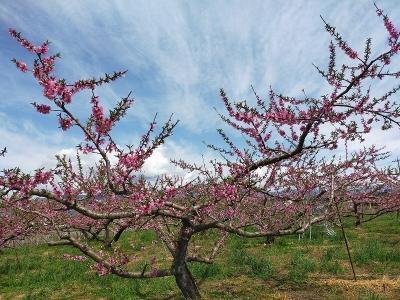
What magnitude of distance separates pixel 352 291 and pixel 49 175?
23.2ft

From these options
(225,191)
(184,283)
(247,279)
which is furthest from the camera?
(247,279)

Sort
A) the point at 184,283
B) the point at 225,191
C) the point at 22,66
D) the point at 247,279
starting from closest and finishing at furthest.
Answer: the point at 22,66
the point at 225,191
the point at 184,283
the point at 247,279

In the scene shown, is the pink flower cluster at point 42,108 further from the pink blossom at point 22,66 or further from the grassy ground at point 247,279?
the grassy ground at point 247,279

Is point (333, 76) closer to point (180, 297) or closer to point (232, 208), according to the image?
point (232, 208)

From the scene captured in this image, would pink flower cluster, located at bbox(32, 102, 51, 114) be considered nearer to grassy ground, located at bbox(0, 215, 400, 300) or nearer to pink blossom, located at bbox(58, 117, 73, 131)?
pink blossom, located at bbox(58, 117, 73, 131)

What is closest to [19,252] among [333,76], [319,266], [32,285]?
[32,285]

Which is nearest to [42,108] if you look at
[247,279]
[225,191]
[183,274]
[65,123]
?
[65,123]

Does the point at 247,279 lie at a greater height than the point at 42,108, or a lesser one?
lesser

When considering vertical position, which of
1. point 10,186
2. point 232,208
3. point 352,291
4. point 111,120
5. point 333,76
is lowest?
point 352,291

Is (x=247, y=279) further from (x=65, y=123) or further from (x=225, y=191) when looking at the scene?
(x=65, y=123)

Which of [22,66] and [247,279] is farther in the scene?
[247,279]

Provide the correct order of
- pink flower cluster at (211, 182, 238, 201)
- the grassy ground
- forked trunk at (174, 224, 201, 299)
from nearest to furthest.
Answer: pink flower cluster at (211, 182, 238, 201), forked trunk at (174, 224, 201, 299), the grassy ground

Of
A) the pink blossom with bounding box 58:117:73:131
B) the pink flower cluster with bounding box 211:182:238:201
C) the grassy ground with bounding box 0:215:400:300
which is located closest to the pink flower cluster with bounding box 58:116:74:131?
the pink blossom with bounding box 58:117:73:131

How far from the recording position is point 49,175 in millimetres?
5949
